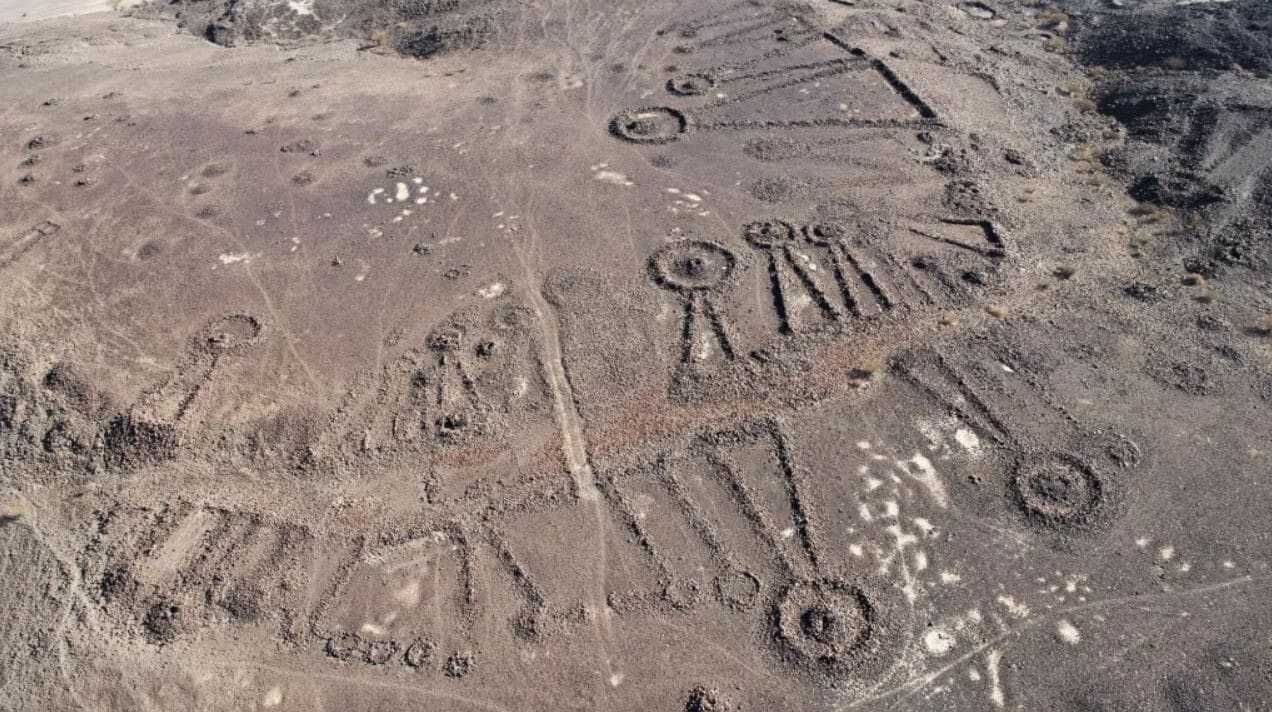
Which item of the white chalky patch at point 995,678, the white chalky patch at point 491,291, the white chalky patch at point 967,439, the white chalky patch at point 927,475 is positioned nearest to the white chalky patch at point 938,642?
the white chalky patch at point 995,678

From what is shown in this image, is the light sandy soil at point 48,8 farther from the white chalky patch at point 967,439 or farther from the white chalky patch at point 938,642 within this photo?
the white chalky patch at point 938,642

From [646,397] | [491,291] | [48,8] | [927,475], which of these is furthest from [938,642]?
[48,8]

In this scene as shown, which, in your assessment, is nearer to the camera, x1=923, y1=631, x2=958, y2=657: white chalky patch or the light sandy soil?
x1=923, y1=631, x2=958, y2=657: white chalky patch

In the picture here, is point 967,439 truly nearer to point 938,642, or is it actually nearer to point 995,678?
point 938,642

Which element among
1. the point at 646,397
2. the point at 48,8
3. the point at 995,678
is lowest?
the point at 995,678

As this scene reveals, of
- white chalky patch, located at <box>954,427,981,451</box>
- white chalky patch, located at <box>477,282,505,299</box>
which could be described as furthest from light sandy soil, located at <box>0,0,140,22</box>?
white chalky patch, located at <box>954,427,981,451</box>

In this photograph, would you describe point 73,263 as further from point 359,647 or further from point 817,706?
point 817,706

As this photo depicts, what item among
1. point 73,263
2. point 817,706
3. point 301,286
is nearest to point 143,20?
point 73,263

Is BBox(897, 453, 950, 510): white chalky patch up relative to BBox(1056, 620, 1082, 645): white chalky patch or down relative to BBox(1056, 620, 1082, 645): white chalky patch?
up

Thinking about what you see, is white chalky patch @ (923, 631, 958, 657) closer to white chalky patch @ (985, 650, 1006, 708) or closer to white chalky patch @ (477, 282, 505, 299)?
white chalky patch @ (985, 650, 1006, 708)
